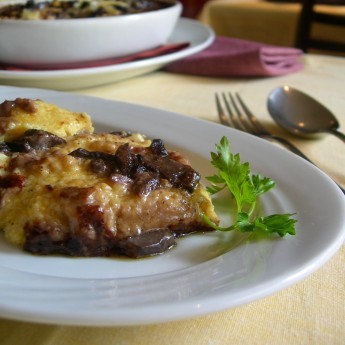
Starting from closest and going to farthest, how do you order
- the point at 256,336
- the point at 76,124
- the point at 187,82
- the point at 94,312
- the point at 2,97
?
1. the point at 94,312
2. the point at 256,336
3. the point at 76,124
4. the point at 2,97
5. the point at 187,82

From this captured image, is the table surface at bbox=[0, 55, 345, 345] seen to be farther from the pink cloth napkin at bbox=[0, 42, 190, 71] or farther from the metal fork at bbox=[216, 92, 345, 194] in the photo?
the pink cloth napkin at bbox=[0, 42, 190, 71]

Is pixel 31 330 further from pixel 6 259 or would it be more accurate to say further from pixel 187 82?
pixel 187 82

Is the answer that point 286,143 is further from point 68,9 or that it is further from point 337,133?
point 68,9

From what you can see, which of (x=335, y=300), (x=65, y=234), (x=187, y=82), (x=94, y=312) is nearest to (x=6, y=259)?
(x=65, y=234)

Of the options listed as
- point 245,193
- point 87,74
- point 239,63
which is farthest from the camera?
point 239,63

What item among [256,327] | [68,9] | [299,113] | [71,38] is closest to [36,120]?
[256,327]

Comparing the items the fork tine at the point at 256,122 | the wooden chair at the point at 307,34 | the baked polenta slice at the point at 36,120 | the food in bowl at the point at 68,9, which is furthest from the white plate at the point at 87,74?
the wooden chair at the point at 307,34
